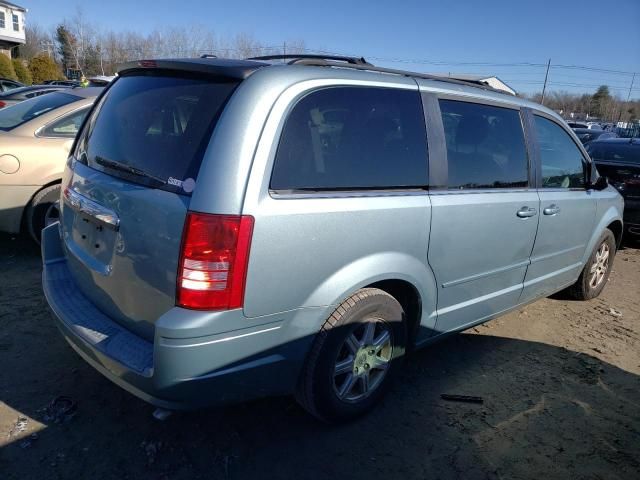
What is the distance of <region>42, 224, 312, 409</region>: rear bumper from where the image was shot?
207cm

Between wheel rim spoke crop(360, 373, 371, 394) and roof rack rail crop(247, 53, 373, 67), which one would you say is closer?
roof rack rail crop(247, 53, 373, 67)

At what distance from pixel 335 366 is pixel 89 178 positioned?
163cm

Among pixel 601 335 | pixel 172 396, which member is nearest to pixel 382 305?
pixel 172 396

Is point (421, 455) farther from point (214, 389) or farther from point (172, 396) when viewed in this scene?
point (172, 396)

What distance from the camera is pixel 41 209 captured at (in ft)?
15.8

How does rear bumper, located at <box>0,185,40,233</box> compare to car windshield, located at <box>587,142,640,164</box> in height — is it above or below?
below

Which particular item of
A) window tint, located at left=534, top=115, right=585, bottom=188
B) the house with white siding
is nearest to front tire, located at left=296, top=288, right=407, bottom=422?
window tint, located at left=534, top=115, right=585, bottom=188

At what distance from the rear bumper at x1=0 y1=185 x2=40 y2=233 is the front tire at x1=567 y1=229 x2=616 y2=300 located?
537cm

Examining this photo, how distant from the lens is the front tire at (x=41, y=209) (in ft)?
15.6

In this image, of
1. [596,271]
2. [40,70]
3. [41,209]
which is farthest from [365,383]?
[40,70]

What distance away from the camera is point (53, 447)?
2492 mm

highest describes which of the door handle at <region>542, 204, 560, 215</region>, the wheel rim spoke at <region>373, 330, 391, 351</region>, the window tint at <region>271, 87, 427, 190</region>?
the window tint at <region>271, 87, 427, 190</region>

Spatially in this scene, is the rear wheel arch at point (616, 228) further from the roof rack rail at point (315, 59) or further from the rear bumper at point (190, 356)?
the rear bumper at point (190, 356)

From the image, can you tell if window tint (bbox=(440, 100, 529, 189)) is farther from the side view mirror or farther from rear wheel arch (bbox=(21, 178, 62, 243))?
rear wheel arch (bbox=(21, 178, 62, 243))
